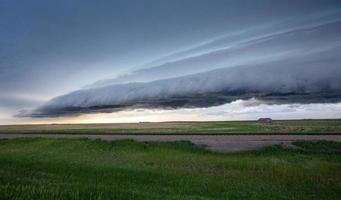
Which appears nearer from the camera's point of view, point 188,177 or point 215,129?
point 188,177

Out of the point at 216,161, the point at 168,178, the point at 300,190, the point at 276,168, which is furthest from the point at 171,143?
the point at 300,190

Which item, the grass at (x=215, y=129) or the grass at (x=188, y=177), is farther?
the grass at (x=215, y=129)

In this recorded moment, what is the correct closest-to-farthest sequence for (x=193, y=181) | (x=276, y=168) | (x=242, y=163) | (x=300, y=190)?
(x=300, y=190)
(x=193, y=181)
(x=276, y=168)
(x=242, y=163)

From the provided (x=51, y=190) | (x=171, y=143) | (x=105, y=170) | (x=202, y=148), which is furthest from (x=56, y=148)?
(x=51, y=190)

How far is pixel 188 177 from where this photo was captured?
17.4 m

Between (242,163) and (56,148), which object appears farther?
(56,148)

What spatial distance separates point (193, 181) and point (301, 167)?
9615 millimetres

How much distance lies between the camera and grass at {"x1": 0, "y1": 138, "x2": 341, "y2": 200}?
29.3 ft

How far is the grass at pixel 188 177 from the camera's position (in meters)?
8.94

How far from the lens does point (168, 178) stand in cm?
1712

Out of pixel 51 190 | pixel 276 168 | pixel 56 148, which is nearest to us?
pixel 51 190

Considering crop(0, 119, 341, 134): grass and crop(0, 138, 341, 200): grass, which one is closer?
crop(0, 138, 341, 200): grass

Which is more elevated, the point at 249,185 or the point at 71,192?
the point at 71,192

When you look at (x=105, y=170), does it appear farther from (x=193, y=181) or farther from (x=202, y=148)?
(x=202, y=148)
